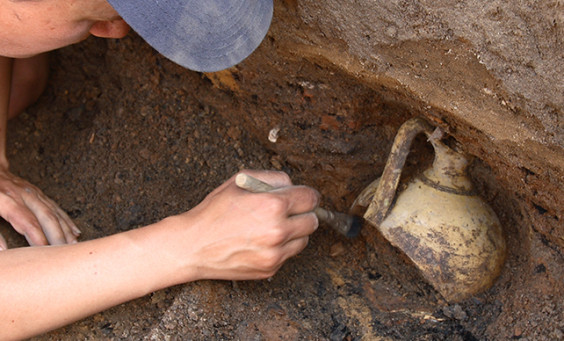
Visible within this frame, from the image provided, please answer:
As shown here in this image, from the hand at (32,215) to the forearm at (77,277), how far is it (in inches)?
9.6

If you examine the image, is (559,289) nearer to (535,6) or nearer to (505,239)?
(505,239)

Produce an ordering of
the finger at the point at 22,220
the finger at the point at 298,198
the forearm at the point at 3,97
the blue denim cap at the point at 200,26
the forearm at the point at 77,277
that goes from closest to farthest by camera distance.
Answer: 1. the blue denim cap at the point at 200,26
2. the forearm at the point at 77,277
3. the finger at the point at 298,198
4. the finger at the point at 22,220
5. the forearm at the point at 3,97

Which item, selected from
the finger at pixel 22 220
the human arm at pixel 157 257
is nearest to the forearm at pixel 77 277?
the human arm at pixel 157 257

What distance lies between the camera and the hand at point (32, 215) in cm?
157

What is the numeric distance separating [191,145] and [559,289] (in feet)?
4.00

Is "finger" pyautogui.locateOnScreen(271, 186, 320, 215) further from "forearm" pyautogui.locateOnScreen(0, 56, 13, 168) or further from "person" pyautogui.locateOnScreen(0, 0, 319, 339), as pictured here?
"forearm" pyautogui.locateOnScreen(0, 56, 13, 168)

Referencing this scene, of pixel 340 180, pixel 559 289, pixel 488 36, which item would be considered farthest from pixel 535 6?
pixel 340 180

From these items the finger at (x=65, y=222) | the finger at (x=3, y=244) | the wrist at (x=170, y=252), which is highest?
the wrist at (x=170, y=252)

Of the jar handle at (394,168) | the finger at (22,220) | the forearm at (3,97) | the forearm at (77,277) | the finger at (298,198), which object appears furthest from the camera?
the forearm at (3,97)

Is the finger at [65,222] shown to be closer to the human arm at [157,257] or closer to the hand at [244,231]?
the human arm at [157,257]

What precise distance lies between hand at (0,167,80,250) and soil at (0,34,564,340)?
2.4 inches

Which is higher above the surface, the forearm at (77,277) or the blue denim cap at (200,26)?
the blue denim cap at (200,26)

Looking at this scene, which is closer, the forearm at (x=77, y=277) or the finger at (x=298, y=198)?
the forearm at (x=77, y=277)

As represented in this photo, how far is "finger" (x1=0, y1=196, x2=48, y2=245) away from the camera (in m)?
1.56
